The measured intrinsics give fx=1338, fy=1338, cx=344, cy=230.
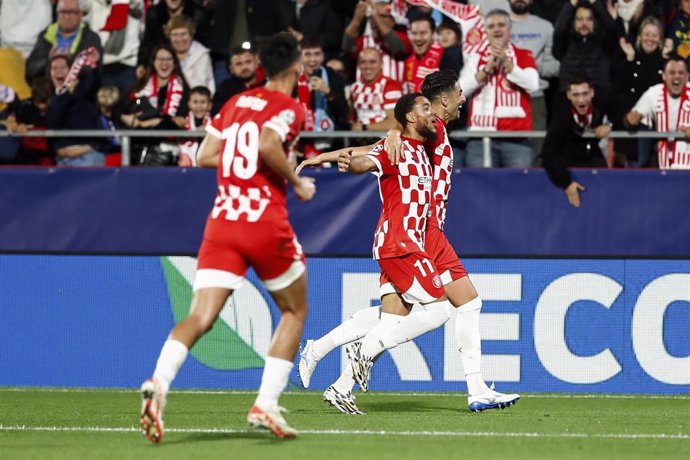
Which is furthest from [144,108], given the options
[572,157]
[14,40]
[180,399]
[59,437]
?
[59,437]

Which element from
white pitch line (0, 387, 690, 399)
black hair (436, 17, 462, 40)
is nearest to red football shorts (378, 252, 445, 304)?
white pitch line (0, 387, 690, 399)

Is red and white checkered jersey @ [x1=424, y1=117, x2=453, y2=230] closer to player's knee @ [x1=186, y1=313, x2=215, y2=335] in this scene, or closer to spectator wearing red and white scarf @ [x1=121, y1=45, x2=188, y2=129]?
player's knee @ [x1=186, y1=313, x2=215, y2=335]

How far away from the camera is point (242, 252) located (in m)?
7.38

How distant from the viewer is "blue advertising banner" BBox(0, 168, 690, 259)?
12812 mm

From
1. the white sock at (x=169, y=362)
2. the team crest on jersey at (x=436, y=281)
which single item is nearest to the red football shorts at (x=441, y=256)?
the team crest on jersey at (x=436, y=281)

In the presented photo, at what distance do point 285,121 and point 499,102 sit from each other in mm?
6189

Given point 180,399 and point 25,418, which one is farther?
point 180,399

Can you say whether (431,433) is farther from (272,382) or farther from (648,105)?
(648,105)

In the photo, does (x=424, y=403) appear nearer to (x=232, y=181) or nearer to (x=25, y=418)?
(x=25, y=418)

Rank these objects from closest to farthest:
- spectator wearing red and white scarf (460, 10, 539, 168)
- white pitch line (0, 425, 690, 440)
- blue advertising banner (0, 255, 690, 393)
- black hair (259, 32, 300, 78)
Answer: black hair (259, 32, 300, 78)
white pitch line (0, 425, 690, 440)
blue advertising banner (0, 255, 690, 393)
spectator wearing red and white scarf (460, 10, 539, 168)

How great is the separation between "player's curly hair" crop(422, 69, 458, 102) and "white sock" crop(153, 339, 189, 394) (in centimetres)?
356

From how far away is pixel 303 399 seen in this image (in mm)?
11805

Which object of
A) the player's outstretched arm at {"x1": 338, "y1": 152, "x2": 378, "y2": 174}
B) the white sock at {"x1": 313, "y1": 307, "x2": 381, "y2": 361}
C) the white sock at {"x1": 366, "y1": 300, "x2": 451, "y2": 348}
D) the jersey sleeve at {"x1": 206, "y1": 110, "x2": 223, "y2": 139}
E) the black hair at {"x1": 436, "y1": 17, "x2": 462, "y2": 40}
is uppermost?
the black hair at {"x1": 436, "y1": 17, "x2": 462, "y2": 40}

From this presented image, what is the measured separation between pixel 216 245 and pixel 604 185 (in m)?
6.34
